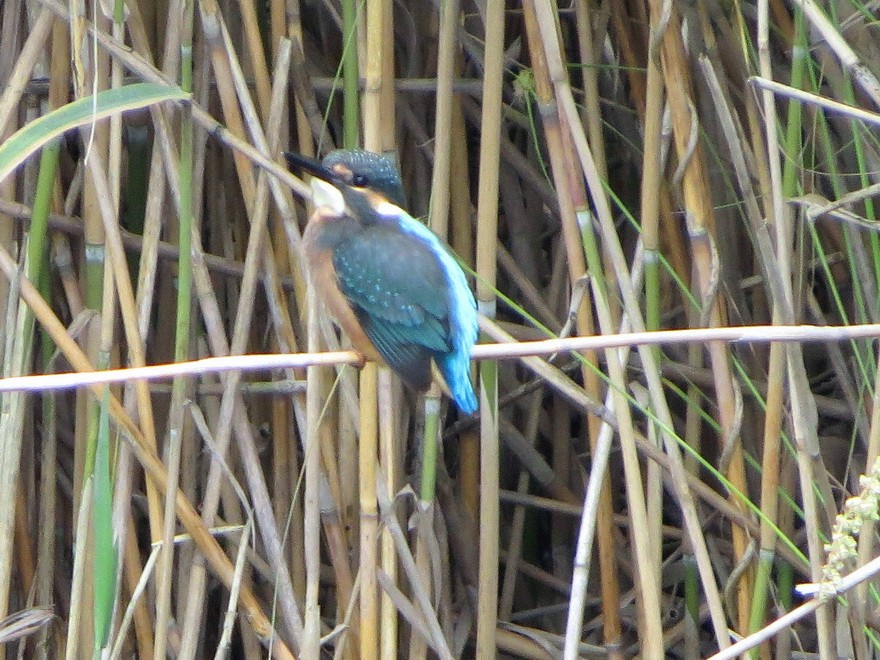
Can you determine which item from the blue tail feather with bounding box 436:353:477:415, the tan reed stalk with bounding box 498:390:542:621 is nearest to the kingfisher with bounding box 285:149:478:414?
the blue tail feather with bounding box 436:353:477:415

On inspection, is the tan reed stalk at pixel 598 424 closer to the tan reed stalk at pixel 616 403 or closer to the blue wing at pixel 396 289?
the tan reed stalk at pixel 616 403

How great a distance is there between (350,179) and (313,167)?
2.7 inches

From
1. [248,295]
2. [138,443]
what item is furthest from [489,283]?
[138,443]

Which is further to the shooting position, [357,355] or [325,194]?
[325,194]

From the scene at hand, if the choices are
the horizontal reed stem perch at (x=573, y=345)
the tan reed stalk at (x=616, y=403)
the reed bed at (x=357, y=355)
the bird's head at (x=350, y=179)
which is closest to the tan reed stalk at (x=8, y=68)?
the reed bed at (x=357, y=355)

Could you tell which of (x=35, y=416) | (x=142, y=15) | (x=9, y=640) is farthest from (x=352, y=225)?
(x=9, y=640)

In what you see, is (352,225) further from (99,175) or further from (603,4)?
(603,4)

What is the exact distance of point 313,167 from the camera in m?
2.03

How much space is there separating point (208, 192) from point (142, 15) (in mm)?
366

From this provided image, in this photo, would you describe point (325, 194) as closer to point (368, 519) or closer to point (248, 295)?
point (248, 295)

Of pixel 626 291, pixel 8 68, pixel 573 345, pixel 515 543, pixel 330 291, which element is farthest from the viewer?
pixel 515 543

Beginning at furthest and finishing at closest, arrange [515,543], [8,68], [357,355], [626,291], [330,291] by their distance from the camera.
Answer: [515,543]
[8,68]
[330,291]
[626,291]
[357,355]

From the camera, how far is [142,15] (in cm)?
229

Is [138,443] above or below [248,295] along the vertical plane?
below
